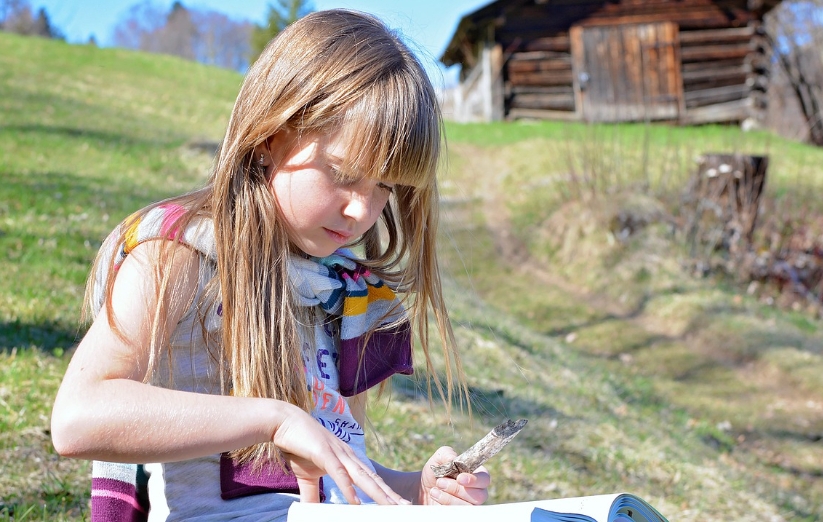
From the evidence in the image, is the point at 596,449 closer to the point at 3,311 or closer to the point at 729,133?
the point at 3,311

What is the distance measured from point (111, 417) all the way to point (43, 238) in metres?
4.05

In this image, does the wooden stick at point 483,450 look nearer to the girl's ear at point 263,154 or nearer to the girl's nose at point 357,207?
the girl's nose at point 357,207

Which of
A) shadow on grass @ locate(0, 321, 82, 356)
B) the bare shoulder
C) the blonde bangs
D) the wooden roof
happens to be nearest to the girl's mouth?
the blonde bangs

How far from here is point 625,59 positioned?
18672 millimetres

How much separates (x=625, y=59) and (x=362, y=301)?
1824cm

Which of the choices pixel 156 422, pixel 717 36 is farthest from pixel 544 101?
pixel 156 422

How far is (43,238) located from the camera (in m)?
4.87

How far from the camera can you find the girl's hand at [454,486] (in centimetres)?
150

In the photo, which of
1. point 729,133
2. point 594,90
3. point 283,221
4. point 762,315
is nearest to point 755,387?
point 762,315

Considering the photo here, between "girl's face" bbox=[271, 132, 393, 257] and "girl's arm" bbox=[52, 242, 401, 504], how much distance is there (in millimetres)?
384

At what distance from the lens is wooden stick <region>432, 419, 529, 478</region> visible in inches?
48.6

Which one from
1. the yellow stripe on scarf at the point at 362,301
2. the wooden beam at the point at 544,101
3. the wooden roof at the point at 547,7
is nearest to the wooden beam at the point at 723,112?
Result: the wooden roof at the point at 547,7

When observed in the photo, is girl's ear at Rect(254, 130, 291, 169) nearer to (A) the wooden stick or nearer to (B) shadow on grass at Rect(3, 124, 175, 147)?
(A) the wooden stick

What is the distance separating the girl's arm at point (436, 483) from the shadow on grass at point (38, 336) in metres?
1.76
